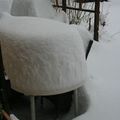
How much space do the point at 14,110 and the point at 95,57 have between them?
4.28ft

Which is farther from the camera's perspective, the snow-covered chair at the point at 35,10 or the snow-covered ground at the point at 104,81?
the snow-covered chair at the point at 35,10

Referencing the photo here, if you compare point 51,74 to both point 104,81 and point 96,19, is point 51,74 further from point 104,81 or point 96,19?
point 96,19

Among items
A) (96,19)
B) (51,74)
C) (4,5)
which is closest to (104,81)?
(51,74)

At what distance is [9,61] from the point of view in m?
2.21

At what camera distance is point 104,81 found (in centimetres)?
293

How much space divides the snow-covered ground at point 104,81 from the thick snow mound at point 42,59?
352 mm

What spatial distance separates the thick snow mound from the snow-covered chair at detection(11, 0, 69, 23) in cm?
160

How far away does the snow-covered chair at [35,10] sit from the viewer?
3840mm

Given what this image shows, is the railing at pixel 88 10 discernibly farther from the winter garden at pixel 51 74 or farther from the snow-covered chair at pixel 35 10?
the winter garden at pixel 51 74

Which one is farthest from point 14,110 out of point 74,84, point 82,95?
point 74,84

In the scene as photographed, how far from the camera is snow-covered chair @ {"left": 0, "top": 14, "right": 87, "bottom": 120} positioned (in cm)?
210

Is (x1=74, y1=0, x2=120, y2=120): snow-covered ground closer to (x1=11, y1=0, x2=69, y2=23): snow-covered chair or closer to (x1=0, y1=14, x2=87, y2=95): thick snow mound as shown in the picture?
(x1=0, y1=14, x2=87, y2=95): thick snow mound

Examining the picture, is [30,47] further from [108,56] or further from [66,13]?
[66,13]

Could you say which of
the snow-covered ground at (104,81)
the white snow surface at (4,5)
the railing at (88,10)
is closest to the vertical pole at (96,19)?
the railing at (88,10)
